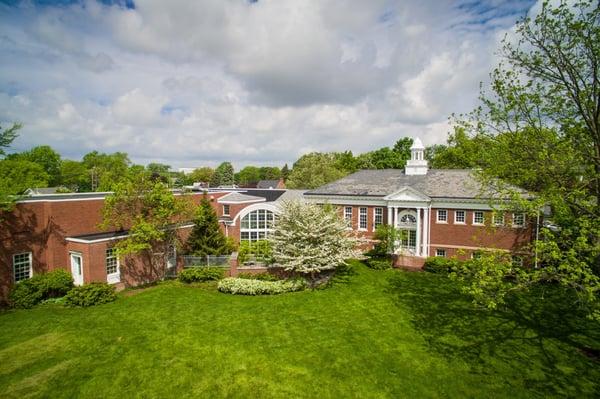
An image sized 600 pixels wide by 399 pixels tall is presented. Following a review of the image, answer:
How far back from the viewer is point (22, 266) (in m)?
21.2

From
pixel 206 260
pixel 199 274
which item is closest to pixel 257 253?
pixel 206 260

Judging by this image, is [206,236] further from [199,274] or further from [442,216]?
[442,216]

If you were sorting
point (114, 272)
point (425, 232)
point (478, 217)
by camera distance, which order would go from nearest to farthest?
point (114, 272)
point (478, 217)
point (425, 232)

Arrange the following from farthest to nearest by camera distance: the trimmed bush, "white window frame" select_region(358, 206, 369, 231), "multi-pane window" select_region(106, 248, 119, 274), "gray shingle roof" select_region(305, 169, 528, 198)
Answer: "white window frame" select_region(358, 206, 369, 231)
"gray shingle roof" select_region(305, 169, 528, 198)
"multi-pane window" select_region(106, 248, 119, 274)
the trimmed bush

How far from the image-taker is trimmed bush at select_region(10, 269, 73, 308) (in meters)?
20.1

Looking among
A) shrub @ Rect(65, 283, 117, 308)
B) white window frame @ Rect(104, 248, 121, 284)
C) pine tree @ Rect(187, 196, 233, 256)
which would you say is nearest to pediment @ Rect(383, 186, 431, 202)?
pine tree @ Rect(187, 196, 233, 256)

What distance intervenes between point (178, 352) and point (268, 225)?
53.3 feet

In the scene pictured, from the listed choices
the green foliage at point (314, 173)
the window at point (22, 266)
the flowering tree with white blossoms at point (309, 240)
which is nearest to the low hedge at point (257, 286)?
the flowering tree with white blossoms at point (309, 240)

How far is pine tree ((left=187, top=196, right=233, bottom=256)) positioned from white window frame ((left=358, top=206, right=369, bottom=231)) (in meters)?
14.2

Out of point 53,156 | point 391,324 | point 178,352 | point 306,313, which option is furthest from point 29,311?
point 53,156

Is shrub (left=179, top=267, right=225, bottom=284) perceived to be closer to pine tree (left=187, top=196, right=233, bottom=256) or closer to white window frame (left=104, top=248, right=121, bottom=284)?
pine tree (left=187, top=196, right=233, bottom=256)

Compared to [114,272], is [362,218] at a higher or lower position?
A: higher

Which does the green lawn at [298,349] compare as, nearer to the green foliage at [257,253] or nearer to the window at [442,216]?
the green foliage at [257,253]

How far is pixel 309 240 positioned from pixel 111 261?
13.9 metres
